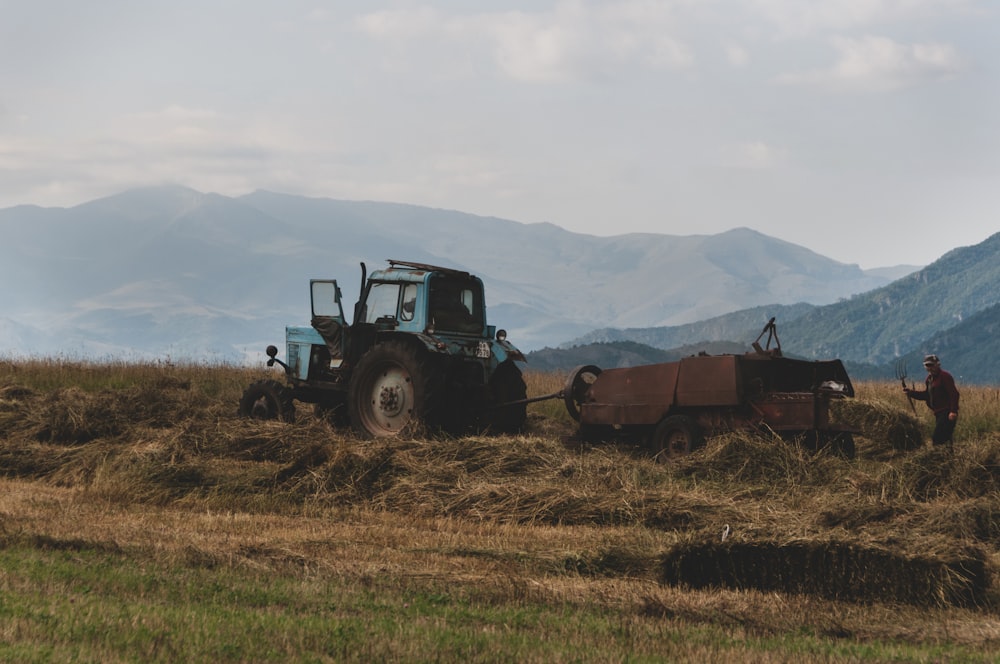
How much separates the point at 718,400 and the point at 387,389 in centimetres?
445

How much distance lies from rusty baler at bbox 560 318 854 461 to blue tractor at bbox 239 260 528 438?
150 cm

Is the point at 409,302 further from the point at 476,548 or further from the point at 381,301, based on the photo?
the point at 476,548

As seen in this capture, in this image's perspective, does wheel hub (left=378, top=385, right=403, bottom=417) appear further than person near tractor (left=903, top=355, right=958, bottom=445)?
Yes

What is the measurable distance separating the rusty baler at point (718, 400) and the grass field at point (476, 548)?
16.9 inches

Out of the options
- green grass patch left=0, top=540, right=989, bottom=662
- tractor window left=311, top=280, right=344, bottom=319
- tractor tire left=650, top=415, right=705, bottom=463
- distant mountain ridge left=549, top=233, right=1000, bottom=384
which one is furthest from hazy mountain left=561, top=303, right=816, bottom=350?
green grass patch left=0, top=540, right=989, bottom=662

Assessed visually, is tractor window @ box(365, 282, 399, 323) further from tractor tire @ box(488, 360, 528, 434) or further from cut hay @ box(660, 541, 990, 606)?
cut hay @ box(660, 541, 990, 606)

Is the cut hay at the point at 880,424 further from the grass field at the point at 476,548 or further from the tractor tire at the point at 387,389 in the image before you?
the tractor tire at the point at 387,389

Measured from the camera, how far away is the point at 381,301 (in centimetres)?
1544

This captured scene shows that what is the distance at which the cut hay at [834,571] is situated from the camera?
24.0 feet

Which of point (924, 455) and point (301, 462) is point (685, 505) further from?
point (301, 462)

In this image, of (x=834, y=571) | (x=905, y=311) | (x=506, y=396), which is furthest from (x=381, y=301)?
(x=905, y=311)

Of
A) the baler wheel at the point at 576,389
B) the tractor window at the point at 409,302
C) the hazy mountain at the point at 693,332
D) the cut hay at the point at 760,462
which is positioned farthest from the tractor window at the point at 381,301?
the hazy mountain at the point at 693,332

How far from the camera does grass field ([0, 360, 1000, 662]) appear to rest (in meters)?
5.97

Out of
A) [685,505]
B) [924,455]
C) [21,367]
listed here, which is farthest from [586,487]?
[21,367]
